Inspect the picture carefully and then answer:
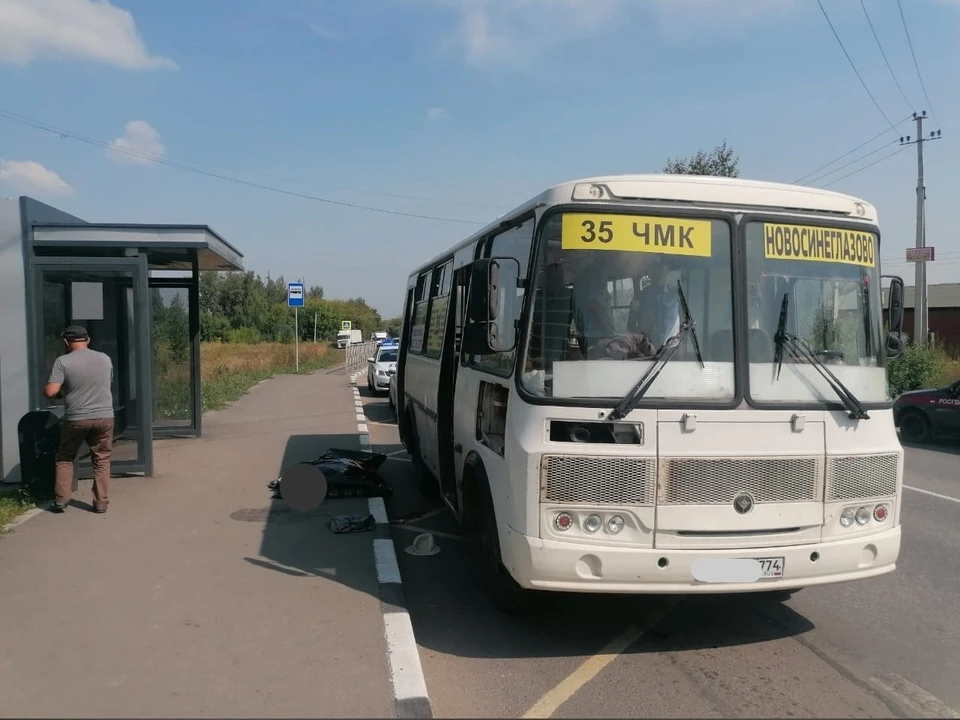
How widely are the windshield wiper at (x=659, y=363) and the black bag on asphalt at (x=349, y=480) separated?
16.0 ft

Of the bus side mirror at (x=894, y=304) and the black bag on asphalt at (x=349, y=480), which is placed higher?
the bus side mirror at (x=894, y=304)

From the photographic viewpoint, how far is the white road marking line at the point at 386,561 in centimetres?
580

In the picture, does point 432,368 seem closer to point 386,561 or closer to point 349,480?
point 349,480

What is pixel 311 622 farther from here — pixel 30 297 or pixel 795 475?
pixel 30 297

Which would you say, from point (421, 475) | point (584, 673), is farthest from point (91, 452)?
point (584, 673)

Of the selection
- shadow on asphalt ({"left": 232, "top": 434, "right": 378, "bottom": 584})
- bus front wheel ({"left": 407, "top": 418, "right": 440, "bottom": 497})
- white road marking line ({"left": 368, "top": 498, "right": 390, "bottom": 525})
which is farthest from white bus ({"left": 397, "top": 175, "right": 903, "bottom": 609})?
bus front wheel ({"left": 407, "top": 418, "right": 440, "bottom": 497})

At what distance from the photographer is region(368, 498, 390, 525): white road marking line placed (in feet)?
24.6

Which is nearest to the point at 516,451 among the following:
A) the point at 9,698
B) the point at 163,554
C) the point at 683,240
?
the point at 683,240

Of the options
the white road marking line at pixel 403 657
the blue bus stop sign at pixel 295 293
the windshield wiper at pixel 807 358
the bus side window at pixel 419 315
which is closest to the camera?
the white road marking line at pixel 403 657

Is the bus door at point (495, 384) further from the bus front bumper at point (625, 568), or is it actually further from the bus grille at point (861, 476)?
the bus grille at point (861, 476)

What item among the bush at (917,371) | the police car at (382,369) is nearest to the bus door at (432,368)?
the police car at (382,369)

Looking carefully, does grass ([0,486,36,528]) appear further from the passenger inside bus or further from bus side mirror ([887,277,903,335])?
bus side mirror ([887,277,903,335])

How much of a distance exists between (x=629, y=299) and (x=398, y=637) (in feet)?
8.04

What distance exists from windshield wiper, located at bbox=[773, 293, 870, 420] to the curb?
2.70 metres
